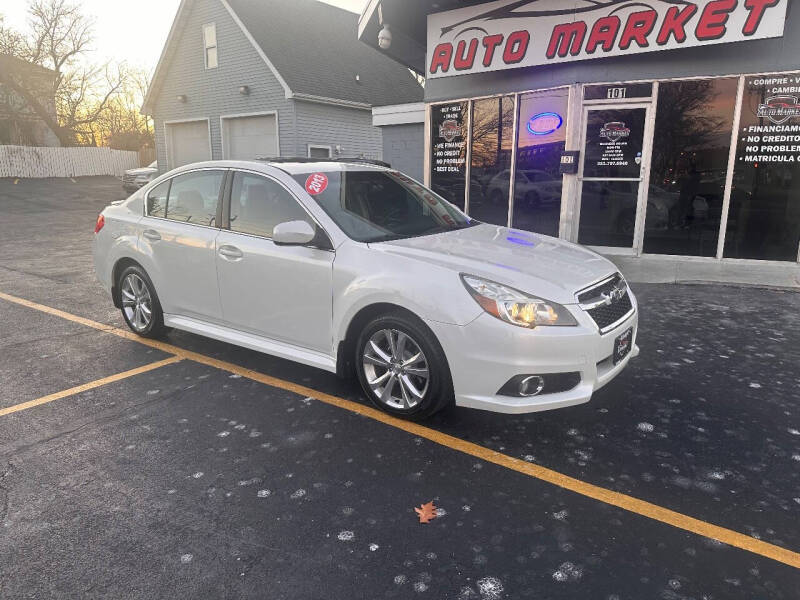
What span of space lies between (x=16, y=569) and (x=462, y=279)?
265 centimetres

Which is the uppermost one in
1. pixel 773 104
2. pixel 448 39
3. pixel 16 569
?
pixel 448 39

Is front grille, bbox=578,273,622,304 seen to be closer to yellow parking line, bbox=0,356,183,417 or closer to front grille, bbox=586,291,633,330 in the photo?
front grille, bbox=586,291,633,330

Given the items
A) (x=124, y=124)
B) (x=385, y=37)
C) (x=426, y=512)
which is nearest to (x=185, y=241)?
(x=426, y=512)

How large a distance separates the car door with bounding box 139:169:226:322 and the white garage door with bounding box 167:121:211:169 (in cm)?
1763

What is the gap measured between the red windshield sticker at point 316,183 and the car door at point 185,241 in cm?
87

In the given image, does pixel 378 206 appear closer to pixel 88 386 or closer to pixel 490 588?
pixel 88 386

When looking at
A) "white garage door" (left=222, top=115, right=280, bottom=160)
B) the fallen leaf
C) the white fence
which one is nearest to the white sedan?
the fallen leaf

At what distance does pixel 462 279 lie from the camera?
3.56 m

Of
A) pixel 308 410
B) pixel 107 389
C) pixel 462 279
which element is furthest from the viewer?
pixel 107 389

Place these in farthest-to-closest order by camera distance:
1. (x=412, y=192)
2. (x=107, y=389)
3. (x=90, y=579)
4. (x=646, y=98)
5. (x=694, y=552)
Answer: (x=646, y=98), (x=412, y=192), (x=107, y=389), (x=694, y=552), (x=90, y=579)

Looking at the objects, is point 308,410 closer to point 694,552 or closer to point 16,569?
point 16,569

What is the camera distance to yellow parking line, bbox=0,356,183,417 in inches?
163

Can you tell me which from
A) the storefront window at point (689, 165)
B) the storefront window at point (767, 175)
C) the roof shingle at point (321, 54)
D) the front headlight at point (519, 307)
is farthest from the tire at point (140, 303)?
the roof shingle at point (321, 54)

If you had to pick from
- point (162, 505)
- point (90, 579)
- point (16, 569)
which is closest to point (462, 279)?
point (162, 505)
